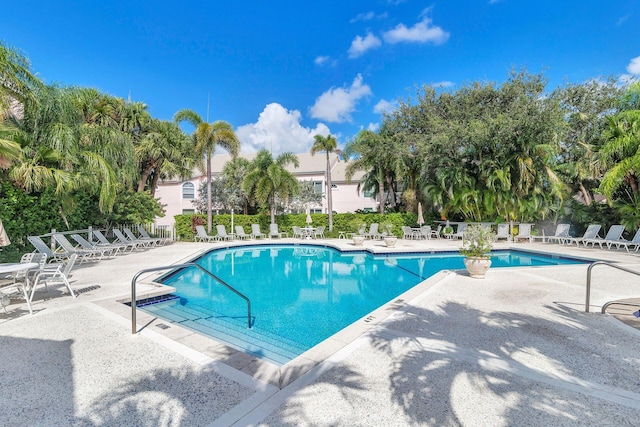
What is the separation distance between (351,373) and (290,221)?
19.9m

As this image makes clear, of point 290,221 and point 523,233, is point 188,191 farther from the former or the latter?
point 523,233

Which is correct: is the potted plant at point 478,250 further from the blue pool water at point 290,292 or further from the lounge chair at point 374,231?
the lounge chair at point 374,231

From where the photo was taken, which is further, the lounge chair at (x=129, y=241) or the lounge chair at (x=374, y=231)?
the lounge chair at (x=374, y=231)

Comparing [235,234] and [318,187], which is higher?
[318,187]

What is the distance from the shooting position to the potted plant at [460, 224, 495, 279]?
810cm

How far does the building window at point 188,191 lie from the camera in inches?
1309

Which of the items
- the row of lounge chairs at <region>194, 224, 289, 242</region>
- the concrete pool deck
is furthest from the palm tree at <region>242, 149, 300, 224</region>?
the concrete pool deck

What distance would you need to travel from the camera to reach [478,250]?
823 centimetres

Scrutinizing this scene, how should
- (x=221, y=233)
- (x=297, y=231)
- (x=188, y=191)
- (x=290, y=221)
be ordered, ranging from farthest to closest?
(x=188, y=191), (x=290, y=221), (x=297, y=231), (x=221, y=233)

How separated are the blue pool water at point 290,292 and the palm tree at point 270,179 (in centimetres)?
621

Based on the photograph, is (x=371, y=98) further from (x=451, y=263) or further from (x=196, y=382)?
(x=196, y=382)

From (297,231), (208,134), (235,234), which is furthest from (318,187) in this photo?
(208,134)

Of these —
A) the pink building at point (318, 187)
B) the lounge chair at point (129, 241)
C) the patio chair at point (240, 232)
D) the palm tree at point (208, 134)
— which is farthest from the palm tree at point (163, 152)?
the pink building at point (318, 187)

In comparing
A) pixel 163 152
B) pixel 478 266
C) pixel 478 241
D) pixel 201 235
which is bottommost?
pixel 478 266
